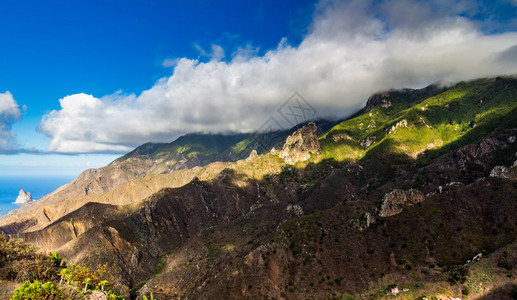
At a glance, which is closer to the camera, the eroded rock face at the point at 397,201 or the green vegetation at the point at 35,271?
the green vegetation at the point at 35,271

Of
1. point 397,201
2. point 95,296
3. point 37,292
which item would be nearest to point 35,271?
point 95,296

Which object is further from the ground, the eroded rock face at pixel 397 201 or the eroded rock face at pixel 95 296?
the eroded rock face at pixel 95 296

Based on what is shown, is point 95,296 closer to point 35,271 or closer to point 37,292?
point 37,292

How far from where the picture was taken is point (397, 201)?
9719cm

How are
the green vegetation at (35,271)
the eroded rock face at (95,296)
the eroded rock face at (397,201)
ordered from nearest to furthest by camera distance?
the green vegetation at (35,271) < the eroded rock face at (95,296) < the eroded rock face at (397,201)

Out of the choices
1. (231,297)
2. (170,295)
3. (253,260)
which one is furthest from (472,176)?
(170,295)

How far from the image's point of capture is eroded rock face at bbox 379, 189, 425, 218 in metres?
95.5

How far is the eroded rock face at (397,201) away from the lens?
9553cm

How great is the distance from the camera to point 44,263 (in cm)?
3941

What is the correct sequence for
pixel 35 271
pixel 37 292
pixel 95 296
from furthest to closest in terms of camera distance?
pixel 35 271 < pixel 95 296 < pixel 37 292

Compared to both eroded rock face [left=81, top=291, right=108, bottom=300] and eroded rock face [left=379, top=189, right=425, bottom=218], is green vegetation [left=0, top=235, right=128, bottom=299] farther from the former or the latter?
eroded rock face [left=379, top=189, right=425, bottom=218]

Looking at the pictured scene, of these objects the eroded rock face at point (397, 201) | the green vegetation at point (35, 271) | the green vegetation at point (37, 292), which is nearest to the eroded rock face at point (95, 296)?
the green vegetation at point (35, 271)

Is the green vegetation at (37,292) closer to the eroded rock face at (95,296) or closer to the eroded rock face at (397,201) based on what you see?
the eroded rock face at (95,296)

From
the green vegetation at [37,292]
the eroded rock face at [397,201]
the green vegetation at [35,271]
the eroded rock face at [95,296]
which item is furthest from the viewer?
the eroded rock face at [397,201]
